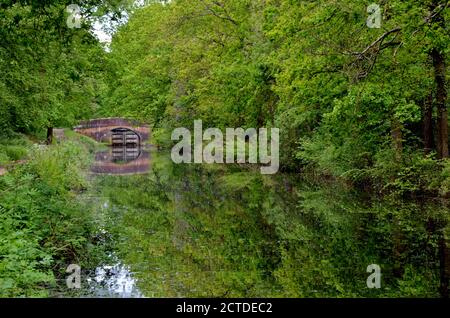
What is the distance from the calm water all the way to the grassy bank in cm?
63

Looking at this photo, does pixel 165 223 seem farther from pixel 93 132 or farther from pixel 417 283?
pixel 93 132

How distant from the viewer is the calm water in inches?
326

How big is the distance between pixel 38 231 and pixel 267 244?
445 cm

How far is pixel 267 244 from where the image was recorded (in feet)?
37.2

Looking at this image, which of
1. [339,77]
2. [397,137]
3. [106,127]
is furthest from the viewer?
[106,127]

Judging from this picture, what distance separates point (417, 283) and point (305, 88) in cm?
883

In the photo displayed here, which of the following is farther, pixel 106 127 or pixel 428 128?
pixel 106 127

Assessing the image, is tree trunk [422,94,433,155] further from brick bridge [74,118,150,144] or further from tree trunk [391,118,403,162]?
brick bridge [74,118,150,144]

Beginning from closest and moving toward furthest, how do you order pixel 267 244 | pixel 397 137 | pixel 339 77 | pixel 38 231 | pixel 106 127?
pixel 38 231 → pixel 267 244 → pixel 339 77 → pixel 397 137 → pixel 106 127

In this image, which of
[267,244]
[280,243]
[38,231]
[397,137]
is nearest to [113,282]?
[38,231]

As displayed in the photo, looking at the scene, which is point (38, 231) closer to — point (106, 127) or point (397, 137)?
point (397, 137)

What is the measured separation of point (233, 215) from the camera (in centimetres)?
1512

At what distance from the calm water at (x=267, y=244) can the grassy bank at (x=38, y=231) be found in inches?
24.8

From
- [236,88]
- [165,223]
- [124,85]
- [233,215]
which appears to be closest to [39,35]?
[165,223]
